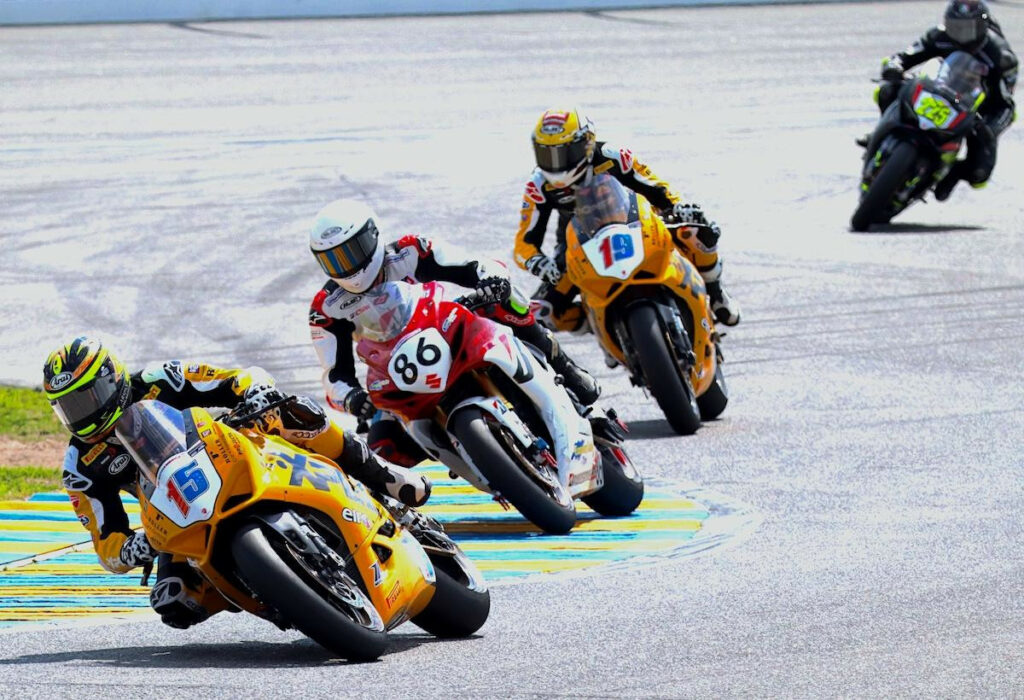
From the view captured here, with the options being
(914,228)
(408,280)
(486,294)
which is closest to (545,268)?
(408,280)

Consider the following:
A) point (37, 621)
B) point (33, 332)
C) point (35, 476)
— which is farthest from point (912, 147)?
point (37, 621)

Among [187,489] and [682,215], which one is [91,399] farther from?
[682,215]

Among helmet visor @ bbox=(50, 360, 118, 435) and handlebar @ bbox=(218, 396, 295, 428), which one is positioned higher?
helmet visor @ bbox=(50, 360, 118, 435)

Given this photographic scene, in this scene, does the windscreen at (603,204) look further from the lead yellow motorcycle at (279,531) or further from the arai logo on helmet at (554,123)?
the lead yellow motorcycle at (279,531)

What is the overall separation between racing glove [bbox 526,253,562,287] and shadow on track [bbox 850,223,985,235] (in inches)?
295

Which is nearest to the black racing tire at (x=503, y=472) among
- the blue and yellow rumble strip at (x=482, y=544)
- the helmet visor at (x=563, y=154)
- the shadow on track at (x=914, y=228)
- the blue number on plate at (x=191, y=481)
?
the blue and yellow rumble strip at (x=482, y=544)

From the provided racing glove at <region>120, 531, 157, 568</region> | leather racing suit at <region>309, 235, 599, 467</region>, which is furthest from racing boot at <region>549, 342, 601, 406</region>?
racing glove at <region>120, 531, 157, 568</region>

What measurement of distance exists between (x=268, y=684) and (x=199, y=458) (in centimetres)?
89

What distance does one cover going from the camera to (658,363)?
1217 centimetres

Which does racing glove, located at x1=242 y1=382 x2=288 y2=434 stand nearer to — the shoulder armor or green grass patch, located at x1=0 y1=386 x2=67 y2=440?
the shoulder armor

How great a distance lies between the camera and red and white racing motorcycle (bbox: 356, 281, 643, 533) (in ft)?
32.6

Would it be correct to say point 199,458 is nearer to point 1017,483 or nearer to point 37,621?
point 37,621

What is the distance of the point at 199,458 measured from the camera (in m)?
7.49

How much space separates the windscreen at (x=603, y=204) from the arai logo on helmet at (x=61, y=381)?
5.09m
